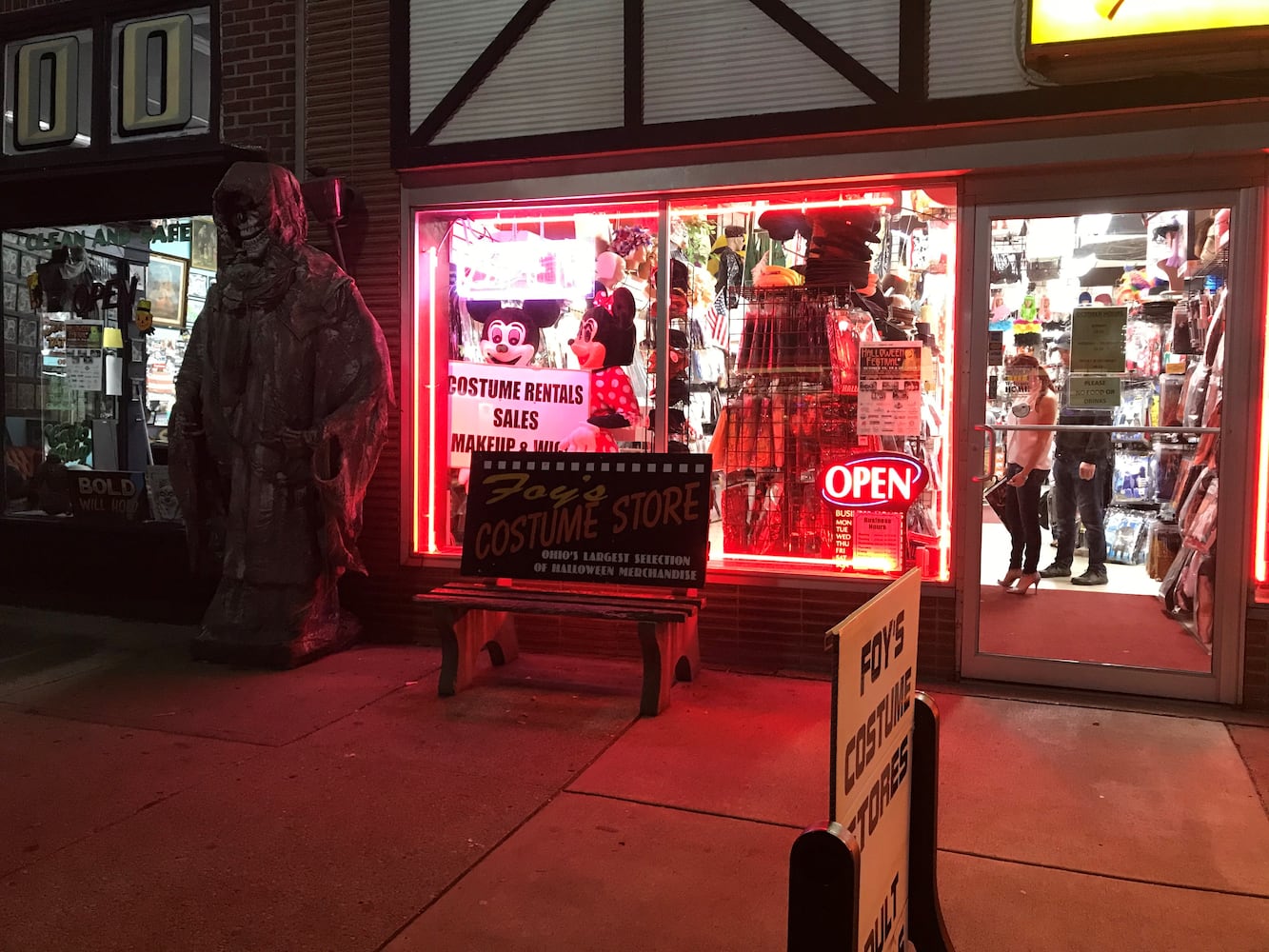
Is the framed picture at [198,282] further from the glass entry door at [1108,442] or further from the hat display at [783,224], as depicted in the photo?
the glass entry door at [1108,442]

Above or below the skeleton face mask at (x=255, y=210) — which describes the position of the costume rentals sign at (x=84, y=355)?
below

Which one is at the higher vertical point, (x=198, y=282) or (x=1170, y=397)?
(x=198, y=282)

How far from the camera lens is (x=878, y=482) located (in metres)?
5.86

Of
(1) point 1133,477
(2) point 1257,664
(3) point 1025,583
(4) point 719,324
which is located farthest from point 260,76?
(2) point 1257,664

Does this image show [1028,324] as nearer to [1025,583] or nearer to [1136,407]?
[1136,407]

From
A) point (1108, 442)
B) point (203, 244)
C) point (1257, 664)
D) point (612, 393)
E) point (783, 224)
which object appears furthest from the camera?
point (203, 244)

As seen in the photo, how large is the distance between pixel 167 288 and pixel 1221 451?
6.91 meters

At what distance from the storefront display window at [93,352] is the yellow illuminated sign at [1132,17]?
224 inches

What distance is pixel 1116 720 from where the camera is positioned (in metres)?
4.97

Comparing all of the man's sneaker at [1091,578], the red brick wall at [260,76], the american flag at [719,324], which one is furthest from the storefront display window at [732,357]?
the red brick wall at [260,76]

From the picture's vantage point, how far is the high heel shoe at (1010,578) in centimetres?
579

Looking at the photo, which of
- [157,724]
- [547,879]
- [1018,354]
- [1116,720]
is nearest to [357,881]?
[547,879]

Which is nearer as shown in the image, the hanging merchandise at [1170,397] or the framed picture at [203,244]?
the hanging merchandise at [1170,397]

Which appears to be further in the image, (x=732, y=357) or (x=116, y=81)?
(x=116, y=81)
